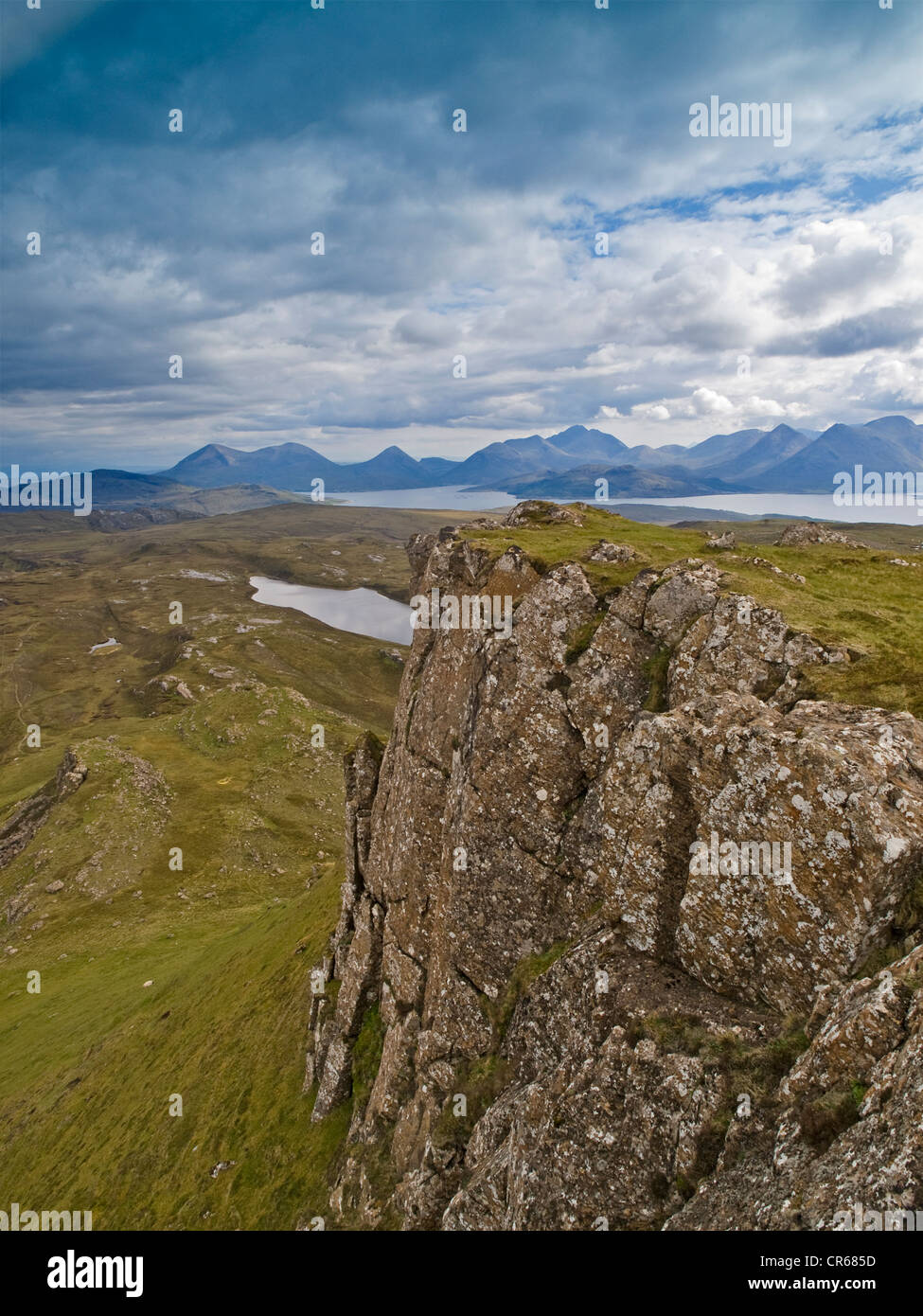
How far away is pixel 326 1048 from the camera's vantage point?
1668 inches

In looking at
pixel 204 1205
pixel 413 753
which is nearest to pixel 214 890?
pixel 204 1205

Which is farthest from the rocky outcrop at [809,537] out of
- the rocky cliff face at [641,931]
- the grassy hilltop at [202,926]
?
the rocky cliff face at [641,931]

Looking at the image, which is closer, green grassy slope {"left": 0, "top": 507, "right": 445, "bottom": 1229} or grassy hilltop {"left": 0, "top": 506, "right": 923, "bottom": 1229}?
grassy hilltop {"left": 0, "top": 506, "right": 923, "bottom": 1229}

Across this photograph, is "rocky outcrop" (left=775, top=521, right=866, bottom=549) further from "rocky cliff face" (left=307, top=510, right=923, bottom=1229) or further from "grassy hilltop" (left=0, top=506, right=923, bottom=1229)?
"rocky cliff face" (left=307, top=510, right=923, bottom=1229)

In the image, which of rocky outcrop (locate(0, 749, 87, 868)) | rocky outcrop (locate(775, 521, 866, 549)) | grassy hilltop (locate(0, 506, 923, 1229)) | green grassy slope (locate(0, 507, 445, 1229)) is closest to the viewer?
grassy hilltop (locate(0, 506, 923, 1229))

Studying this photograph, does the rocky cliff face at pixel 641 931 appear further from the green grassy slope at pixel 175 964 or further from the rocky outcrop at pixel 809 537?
the rocky outcrop at pixel 809 537

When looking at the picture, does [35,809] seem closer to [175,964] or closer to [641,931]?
[175,964]

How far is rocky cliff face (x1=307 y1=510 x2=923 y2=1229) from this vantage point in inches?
597

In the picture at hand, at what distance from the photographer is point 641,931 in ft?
73.0

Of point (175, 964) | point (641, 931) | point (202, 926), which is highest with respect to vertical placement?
point (641, 931)

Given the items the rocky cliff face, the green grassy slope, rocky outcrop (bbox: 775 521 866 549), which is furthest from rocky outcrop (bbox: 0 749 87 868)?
rocky outcrop (bbox: 775 521 866 549)

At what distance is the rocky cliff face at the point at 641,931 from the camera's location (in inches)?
597

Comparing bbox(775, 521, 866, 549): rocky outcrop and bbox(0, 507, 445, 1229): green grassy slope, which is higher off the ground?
bbox(775, 521, 866, 549): rocky outcrop

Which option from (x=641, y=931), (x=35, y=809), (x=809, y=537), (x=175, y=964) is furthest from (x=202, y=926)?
(x=809, y=537)
